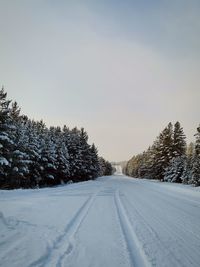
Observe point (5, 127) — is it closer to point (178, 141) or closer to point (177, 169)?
point (177, 169)

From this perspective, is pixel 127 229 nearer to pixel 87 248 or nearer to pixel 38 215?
pixel 87 248

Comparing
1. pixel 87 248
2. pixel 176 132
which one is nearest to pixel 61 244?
pixel 87 248

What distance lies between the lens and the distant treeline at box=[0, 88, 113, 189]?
77.3 ft

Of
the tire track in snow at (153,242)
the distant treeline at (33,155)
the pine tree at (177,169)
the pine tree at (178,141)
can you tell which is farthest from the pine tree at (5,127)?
the pine tree at (178,141)

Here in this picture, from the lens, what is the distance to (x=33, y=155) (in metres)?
30.4

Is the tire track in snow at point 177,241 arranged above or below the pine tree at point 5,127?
below

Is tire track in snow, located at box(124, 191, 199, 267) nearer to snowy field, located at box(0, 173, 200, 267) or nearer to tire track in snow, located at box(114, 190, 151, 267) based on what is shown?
snowy field, located at box(0, 173, 200, 267)

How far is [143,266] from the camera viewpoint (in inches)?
179

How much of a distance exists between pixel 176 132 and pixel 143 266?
4819cm

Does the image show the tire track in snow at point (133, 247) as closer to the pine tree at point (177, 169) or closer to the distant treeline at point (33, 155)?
the distant treeline at point (33, 155)

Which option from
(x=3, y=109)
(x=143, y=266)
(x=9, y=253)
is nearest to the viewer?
(x=143, y=266)

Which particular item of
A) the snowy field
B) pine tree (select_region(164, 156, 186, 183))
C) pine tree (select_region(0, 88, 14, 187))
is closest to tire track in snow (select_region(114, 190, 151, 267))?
the snowy field

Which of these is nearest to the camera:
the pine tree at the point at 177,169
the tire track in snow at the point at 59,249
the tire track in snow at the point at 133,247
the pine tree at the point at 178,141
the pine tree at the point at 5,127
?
the tire track in snow at the point at 59,249

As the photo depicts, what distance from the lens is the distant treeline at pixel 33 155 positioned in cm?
2356
